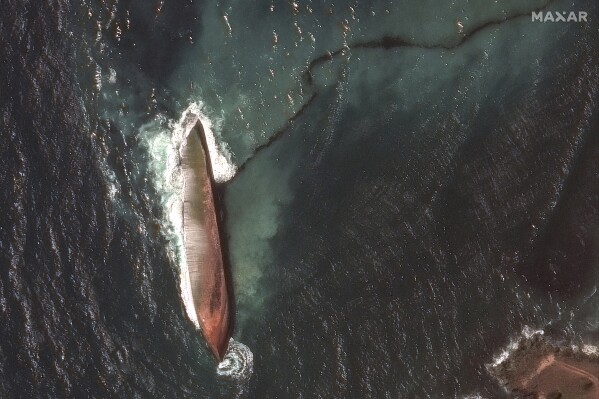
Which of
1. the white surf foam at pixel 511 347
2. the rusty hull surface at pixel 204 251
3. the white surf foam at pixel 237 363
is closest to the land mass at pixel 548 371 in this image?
the white surf foam at pixel 511 347

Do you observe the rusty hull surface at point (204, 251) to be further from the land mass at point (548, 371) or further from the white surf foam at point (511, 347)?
the land mass at point (548, 371)

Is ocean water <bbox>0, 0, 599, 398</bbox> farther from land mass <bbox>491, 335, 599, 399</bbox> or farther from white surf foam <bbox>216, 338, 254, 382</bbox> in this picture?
land mass <bbox>491, 335, 599, 399</bbox>

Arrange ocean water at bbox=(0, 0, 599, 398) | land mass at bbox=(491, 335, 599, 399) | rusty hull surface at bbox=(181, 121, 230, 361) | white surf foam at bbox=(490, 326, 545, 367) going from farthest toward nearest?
white surf foam at bbox=(490, 326, 545, 367) < land mass at bbox=(491, 335, 599, 399) < rusty hull surface at bbox=(181, 121, 230, 361) < ocean water at bbox=(0, 0, 599, 398)

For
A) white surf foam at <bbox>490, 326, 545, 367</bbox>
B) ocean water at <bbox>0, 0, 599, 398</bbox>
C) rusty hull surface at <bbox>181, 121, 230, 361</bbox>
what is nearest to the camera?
ocean water at <bbox>0, 0, 599, 398</bbox>

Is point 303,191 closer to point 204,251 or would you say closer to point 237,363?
point 204,251

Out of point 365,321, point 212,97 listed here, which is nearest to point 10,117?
point 212,97

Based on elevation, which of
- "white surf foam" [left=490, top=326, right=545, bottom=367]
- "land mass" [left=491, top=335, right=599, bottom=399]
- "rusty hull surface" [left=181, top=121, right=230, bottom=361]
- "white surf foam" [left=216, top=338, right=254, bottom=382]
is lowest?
"land mass" [left=491, top=335, right=599, bottom=399]

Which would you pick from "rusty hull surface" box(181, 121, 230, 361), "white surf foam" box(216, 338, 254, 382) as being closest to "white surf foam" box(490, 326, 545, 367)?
"white surf foam" box(216, 338, 254, 382)

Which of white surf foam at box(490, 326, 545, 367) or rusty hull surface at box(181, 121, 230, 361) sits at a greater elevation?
rusty hull surface at box(181, 121, 230, 361)
